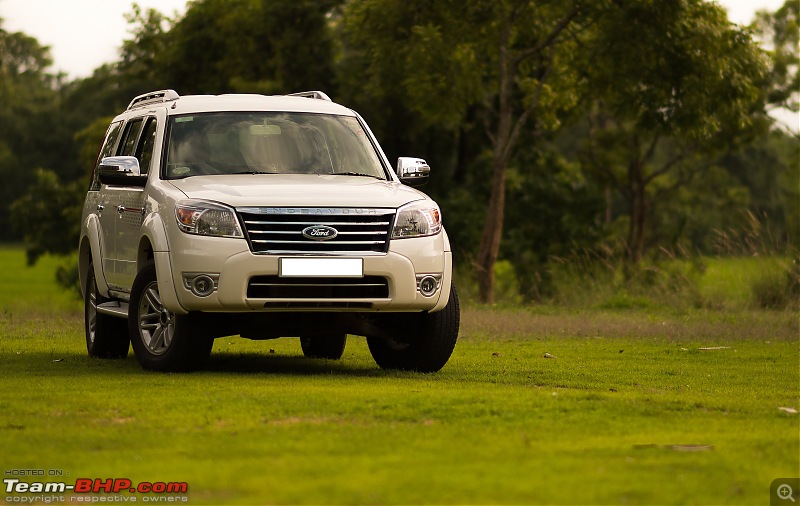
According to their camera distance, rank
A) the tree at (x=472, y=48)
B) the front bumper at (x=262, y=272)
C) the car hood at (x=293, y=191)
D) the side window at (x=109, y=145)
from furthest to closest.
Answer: the tree at (x=472, y=48), the side window at (x=109, y=145), the car hood at (x=293, y=191), the front bumper at (x=262, y=272)

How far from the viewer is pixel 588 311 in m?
20.8

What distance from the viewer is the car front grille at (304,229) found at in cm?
1014

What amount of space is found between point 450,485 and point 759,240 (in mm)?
16333

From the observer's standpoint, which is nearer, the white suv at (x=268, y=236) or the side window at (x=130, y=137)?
the white suv at (x=268, y=236)

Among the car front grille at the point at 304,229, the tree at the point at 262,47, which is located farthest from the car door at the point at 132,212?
the tree at the point at 262,47

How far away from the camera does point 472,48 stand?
25.9 meters

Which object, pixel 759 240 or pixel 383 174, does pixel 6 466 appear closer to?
pixel 383 174

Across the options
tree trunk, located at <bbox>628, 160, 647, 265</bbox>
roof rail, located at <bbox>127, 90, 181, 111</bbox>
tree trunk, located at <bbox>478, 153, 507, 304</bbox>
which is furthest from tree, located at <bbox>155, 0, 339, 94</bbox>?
roof rail, located at <bbox>127, 90, 181, 111</bbox>

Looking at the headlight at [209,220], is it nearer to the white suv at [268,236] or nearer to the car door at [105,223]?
the white suv at [268,236]

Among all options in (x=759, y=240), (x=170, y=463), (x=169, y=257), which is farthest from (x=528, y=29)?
(x=170, y=463)

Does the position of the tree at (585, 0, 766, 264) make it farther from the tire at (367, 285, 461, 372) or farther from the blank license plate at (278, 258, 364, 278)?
the blank license plate at (278, 258, 364, 278)

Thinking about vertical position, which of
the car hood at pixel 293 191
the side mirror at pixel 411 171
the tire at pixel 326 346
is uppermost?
the side mirror at pixel 411 171

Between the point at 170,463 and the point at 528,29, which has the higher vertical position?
the point at 528,29

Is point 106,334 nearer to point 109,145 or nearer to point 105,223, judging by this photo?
point 105,223
